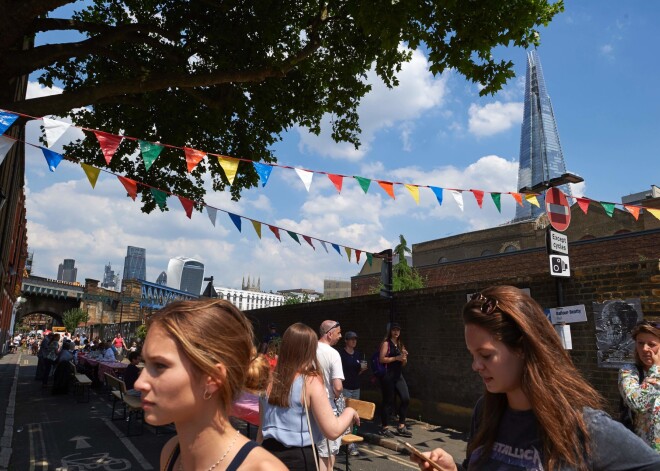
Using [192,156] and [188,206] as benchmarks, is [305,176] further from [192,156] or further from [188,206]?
[188,206]

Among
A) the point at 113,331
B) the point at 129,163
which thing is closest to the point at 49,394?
the point at 129,163

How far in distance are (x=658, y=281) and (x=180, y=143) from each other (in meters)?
9.70

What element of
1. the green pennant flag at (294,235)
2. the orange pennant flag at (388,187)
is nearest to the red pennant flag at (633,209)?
the orange pennant flag at (388,187)

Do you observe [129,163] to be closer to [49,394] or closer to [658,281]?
[49,394]

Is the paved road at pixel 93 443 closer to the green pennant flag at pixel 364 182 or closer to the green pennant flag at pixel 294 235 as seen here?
the green pennant flag at pixel 294 235

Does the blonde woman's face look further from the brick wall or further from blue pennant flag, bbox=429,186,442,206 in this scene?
blue pennant flag, bbox=429,186,442,206

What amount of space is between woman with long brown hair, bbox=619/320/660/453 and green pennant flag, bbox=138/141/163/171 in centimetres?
647

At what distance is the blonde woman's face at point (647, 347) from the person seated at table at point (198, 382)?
10.7ft

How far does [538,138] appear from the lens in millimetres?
119750

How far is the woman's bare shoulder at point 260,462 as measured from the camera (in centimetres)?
142

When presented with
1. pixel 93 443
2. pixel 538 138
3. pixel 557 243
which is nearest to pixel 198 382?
pixel 557 243

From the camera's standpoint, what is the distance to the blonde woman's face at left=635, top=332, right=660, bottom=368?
3400 millimetres

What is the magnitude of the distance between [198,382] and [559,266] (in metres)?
7.24

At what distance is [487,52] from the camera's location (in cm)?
738
